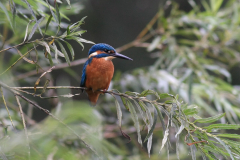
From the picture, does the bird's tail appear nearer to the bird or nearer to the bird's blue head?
the bird

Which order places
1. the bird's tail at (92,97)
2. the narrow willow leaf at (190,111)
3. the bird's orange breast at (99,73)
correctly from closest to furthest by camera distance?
the narrow willow leaf at (190,111), the bird's orange breast at (99,73), the bird's tail at (92,97)

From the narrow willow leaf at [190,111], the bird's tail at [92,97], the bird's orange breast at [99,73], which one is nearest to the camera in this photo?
the narrow willow leaf at [190,111]

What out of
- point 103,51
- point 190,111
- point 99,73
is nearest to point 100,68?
point 99,73

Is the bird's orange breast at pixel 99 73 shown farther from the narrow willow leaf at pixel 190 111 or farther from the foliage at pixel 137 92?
the narrow willow leaf at pixel 190 111

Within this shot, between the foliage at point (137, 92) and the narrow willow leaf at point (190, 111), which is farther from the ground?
the narrow willow leaf at point (190, 111)

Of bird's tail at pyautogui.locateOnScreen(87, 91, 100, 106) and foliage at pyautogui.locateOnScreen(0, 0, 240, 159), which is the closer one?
foliage at pyautogui.locateOnScreen(0, 0, 240, 159)

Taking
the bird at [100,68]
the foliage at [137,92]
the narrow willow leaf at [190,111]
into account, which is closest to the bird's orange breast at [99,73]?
the bird at [100,68]

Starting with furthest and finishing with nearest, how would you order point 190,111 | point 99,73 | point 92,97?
point 92,97, point 99,73, point 190,111

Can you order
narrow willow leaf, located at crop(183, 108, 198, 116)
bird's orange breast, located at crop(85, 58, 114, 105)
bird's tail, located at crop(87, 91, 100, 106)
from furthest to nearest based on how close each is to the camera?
1. bird's tail, located at crop(87, 91, 100, 106)
2. bird's orange breast, located at crop(85, 58, 114, 105)
3. narrow willow leaf, located at crop(183, 108, 198, 116)

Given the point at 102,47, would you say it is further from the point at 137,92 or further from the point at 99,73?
the point at 137,92

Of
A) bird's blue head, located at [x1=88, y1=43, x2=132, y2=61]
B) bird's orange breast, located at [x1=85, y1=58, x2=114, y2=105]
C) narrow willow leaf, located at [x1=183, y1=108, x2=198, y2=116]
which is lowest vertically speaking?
bird's orange breast, located at [x1=85, y1=58, x2=114, y2=105]

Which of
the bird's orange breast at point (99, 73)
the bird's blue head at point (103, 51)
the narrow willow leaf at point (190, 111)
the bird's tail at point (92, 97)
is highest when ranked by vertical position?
the narrow willow leaf at point (190, 111)

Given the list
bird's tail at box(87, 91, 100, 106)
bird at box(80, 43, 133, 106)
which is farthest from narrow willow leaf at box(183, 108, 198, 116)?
bird's tail at box(87, 91, 100, 106)

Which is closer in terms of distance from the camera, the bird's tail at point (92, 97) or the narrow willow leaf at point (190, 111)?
the narrow willow leaf at point (190, 111)
